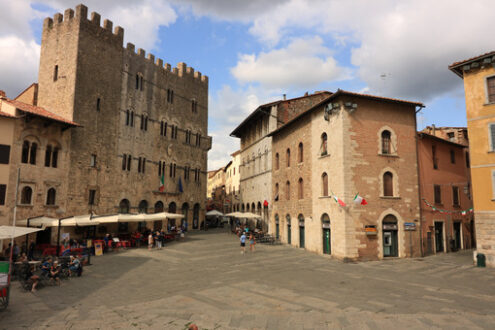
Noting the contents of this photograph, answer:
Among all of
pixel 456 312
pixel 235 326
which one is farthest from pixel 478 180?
pixel 235 326

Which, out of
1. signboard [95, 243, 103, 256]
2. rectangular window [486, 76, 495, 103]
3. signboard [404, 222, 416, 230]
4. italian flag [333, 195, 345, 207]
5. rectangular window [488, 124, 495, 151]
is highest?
rectangular window [486, 76, 495, 103]

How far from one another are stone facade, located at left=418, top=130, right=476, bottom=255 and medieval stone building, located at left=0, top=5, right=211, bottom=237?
25251 millimetres

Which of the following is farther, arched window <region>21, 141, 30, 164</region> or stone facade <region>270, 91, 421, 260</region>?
arched window <region>21, 141, 30, 164</region>

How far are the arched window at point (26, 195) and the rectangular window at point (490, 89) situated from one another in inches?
1218

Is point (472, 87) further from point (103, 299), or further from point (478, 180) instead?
point (103, 299)

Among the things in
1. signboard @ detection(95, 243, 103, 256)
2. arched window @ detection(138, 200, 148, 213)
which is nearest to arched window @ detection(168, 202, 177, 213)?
arched window @ detection(138, 200, 148, 213)

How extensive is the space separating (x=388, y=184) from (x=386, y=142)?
2.90 metres

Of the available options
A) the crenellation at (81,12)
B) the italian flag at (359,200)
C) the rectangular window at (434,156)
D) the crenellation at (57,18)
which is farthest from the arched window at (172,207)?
the rectangular window at (434,156)

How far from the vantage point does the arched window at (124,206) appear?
31177mm

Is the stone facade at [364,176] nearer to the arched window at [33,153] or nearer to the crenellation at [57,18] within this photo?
the arched window at [33,153]

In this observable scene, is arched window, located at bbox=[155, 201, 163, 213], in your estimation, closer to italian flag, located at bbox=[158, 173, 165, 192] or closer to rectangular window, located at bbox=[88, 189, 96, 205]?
italian flag, located at bbox=[158, 173, 165, 192]

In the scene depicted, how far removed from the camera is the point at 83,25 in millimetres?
29359

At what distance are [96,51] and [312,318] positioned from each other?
99.2 ft

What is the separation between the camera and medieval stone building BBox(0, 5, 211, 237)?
2819 centimetres
